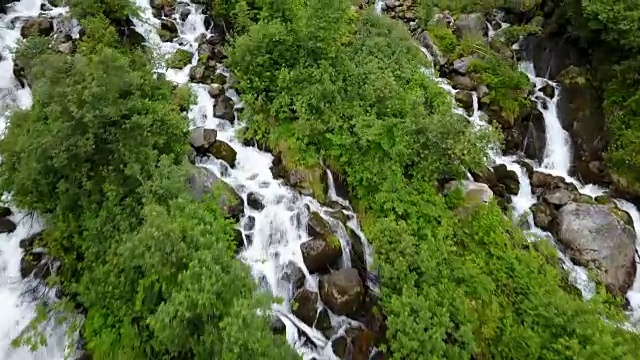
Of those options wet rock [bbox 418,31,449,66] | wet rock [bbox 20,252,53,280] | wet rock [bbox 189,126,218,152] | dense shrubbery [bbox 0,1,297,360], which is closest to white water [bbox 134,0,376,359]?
wet rock [bbox 189,126,218,152]

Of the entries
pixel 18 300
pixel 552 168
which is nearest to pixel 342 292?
pixel 18 300

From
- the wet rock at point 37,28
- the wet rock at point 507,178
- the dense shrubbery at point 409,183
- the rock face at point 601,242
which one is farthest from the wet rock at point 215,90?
the rock face at point 601,242

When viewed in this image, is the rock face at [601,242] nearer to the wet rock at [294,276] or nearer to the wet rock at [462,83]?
the wet rock at [462,83]

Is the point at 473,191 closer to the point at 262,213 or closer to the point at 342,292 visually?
the point at 342,292

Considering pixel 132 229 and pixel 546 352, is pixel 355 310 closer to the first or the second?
pixel 546 352

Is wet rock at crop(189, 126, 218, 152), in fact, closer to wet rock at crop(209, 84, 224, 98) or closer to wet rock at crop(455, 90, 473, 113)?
wet rock at crop(209, 84, 224, 98)
